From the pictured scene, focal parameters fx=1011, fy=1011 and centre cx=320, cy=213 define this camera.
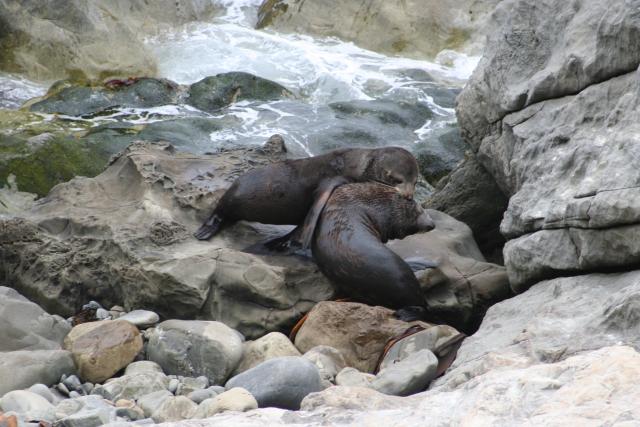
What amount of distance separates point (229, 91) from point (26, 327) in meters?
9.44

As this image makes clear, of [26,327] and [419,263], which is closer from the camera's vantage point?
[26,327]

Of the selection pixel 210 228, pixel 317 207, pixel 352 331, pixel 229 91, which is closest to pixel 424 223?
pixel 317 207

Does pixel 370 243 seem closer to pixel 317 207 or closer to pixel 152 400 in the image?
pixel 317 207

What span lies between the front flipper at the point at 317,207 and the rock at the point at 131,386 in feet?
7.52

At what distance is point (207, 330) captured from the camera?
6383mm

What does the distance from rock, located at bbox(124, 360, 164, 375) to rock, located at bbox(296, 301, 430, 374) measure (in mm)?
969

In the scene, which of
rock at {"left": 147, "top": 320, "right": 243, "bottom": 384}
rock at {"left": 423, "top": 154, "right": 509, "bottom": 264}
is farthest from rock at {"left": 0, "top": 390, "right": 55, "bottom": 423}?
rock at {"left": 423, "top": 154, "right": 509, "bottom": 264}

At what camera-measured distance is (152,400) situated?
5.43m

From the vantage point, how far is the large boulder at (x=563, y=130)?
565cm

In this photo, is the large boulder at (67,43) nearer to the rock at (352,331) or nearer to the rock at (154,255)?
the rock at (154,255)

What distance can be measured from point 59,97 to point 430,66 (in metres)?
6.98

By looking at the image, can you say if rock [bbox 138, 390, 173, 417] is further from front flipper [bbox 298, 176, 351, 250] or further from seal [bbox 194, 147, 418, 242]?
seal [bbox 194, 147, 418, 242]

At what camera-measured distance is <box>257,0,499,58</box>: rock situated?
19.5 meters

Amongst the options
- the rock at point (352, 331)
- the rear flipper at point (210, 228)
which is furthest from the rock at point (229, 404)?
the rear flipper at point (210, 228)
